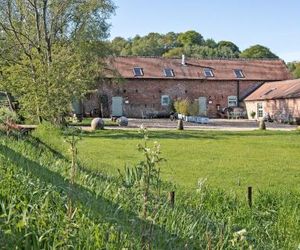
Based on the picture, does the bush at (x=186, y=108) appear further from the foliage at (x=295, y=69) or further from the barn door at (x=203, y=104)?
the foliage at (x=295, y=69)

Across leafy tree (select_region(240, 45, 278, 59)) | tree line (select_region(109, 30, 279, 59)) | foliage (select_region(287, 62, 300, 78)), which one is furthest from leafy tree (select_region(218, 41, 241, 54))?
foliage (select_region(287, 62, 300, 78))

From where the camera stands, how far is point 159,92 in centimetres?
5441

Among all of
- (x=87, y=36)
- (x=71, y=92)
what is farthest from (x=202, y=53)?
(x=71, y=92)

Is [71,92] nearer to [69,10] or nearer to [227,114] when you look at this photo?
[69,10]

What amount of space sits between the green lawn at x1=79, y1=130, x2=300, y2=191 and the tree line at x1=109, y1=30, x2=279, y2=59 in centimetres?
6182

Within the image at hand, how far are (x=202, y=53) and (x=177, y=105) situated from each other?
45.1 meters

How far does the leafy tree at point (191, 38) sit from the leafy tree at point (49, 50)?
69285 mm

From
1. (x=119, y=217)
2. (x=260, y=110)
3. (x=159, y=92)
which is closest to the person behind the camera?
(x=119, y=217)

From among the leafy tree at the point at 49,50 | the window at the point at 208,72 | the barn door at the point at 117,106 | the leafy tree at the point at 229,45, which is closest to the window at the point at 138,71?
the barn door at the point at 117,106

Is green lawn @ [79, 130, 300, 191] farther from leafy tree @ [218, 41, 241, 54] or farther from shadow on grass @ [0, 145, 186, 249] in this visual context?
leafy tree @ [218, 41, 241, 54]

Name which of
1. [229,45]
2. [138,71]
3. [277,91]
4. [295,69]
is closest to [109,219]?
[277,91]

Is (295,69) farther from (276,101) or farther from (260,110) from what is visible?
(276,101)

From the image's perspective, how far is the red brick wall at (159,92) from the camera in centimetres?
5334

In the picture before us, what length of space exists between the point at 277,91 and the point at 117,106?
15384 mm
